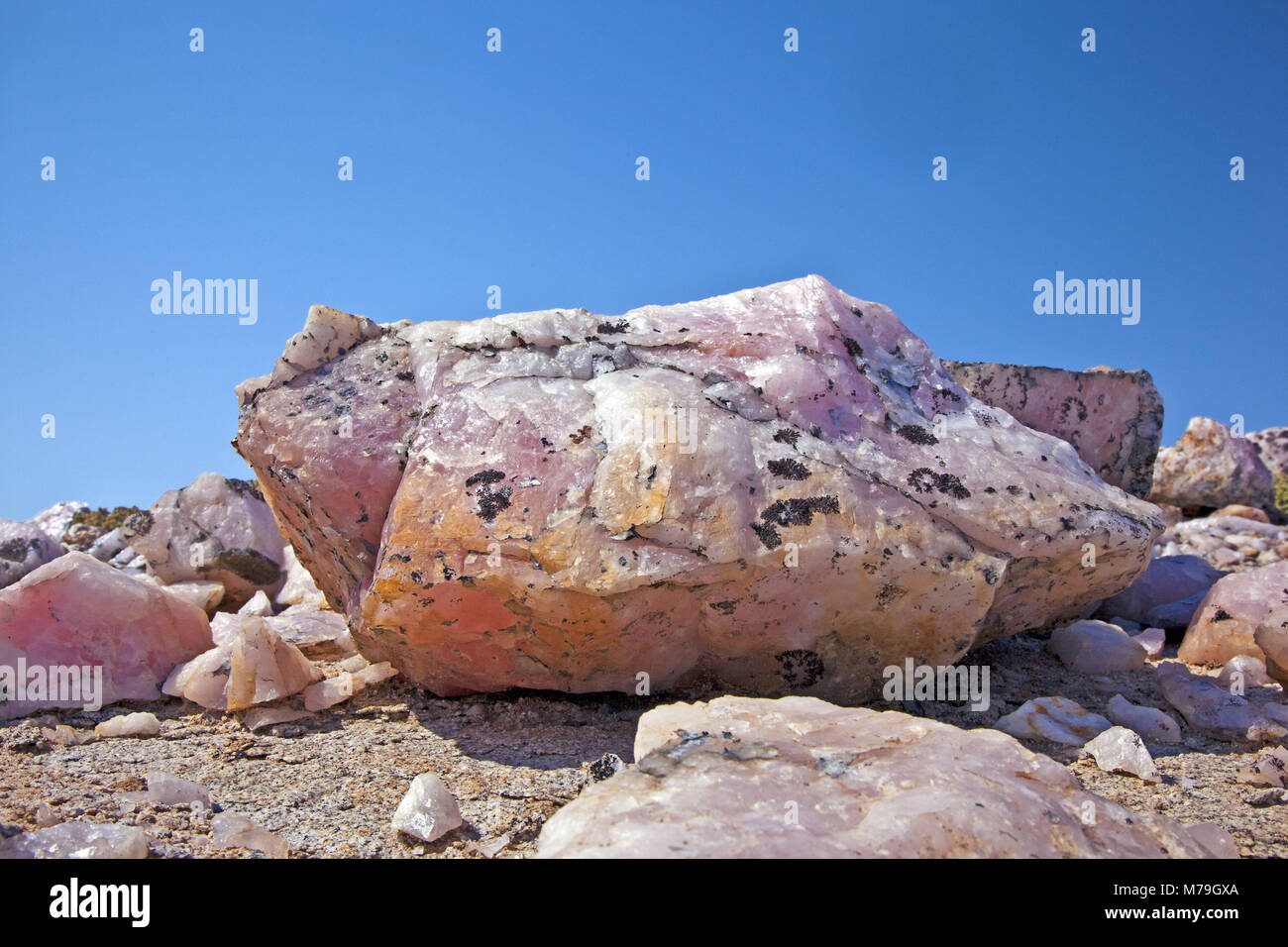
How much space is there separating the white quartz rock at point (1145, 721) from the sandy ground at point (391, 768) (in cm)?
6

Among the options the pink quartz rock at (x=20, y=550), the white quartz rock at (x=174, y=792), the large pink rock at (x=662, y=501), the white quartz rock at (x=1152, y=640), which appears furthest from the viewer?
the pink quartz rock at (x=20, y=550)

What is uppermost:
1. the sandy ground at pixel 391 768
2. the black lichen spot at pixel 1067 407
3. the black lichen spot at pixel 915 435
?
the black lichen spot at pixel 1067 407

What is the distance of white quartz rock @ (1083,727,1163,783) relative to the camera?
3181 mm

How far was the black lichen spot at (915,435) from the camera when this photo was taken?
394 centimetres

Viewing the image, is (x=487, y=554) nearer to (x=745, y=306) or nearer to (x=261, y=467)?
(x=261, y=467)

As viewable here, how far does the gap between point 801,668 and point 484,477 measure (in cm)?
161

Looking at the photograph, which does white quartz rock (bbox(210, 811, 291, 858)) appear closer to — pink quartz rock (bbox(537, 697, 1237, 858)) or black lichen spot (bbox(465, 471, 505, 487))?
pink quartz rock (bbox(537, 697, 1237, 858))

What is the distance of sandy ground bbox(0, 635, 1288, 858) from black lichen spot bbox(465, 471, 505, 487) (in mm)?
1042

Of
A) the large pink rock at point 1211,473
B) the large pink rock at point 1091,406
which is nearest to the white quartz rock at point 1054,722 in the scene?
the large pink rock at point 1091,406

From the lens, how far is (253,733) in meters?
3.51

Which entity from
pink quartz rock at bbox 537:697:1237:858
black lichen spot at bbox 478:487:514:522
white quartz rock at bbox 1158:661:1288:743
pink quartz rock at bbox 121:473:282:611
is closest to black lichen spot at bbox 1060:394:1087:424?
white quartz rock at bbox 1158:661:1288:743

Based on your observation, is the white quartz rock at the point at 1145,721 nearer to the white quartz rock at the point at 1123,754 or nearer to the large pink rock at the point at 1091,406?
the white quartz rock at the point at 1123,754

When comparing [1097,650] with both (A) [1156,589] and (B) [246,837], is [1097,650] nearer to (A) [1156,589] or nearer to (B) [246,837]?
(A) [1156,589]

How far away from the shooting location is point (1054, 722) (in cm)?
358
